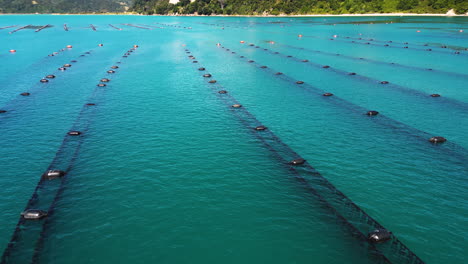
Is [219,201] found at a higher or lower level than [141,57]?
lower

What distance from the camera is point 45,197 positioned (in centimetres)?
2244

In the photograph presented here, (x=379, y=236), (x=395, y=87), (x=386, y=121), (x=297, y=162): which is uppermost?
(x=395, y=87)

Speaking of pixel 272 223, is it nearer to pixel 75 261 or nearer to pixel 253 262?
pixel 253 262

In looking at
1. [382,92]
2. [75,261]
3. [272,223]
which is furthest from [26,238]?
[382,92]

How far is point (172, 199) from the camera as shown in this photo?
2219cm

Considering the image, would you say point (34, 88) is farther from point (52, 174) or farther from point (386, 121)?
point (386, 121)

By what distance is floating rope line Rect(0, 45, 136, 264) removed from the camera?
1777 cm

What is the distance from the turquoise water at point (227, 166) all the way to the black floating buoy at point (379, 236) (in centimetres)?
88

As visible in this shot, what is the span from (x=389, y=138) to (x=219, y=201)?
60.3 ft

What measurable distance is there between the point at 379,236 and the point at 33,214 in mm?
19688

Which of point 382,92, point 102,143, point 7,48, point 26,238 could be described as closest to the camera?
point 26,238

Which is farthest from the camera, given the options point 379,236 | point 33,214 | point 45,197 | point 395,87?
point 395,87

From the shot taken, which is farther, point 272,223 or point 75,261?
point 272,223

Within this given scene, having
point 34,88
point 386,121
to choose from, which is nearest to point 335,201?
point 386,121
